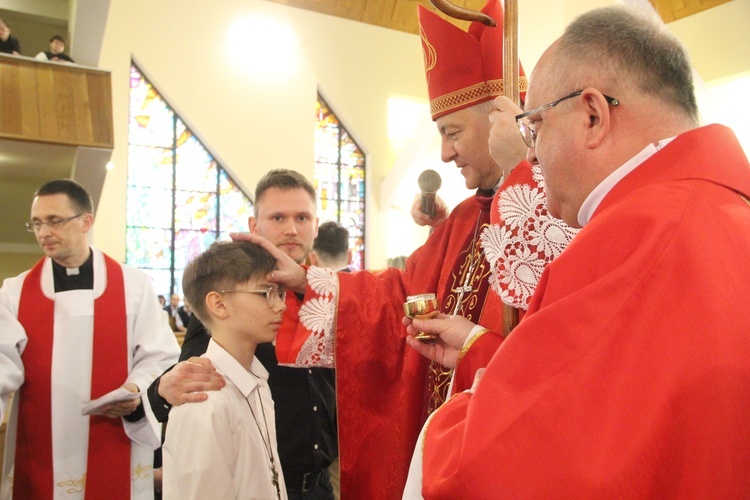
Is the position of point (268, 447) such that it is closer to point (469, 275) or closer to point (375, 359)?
point (375, 359)

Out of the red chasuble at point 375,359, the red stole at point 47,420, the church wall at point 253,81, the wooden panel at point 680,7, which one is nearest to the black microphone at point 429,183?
the red chasuble at point 375,359

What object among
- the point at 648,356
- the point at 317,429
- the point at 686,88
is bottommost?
the point at 317,429

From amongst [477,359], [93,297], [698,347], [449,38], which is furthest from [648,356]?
[93,297]

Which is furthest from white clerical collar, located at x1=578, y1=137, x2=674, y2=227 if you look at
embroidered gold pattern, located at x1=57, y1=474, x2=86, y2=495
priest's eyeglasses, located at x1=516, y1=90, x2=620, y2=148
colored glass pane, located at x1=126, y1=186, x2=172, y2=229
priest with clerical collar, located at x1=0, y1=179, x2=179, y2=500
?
colored glass pane, located at x1=126, y1=186, x2=172, y2=229

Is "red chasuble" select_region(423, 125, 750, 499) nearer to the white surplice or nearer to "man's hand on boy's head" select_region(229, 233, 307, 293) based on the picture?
"man's hand on boy's head" select_region(229, 233, 307, 293)

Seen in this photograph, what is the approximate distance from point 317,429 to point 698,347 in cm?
167

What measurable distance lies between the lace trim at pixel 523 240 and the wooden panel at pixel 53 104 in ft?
16.2

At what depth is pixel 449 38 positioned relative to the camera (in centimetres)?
224

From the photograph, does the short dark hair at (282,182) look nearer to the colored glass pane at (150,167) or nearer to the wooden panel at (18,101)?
the wooden panel at (18,101)

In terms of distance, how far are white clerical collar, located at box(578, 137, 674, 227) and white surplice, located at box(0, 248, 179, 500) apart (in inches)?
102

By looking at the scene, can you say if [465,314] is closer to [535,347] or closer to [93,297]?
[535,347]

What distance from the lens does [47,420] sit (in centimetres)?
322

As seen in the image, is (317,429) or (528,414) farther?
(317,429)

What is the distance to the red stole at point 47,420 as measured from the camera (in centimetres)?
319
